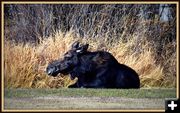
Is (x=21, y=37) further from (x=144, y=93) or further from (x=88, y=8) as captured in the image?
(x=144, y=93)

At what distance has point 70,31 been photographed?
9.30 metres

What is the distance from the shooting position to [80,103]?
29.2 feet

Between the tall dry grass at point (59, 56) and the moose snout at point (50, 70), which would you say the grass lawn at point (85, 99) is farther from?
the moose snout at point (50, 70)

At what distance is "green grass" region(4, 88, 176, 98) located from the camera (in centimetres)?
903

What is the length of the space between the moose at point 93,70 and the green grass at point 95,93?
16cm

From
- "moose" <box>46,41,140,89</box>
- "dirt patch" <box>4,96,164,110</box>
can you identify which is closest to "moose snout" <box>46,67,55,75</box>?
"moose" <box>46,41,140,89</box>

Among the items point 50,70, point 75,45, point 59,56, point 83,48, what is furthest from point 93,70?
point 50,70

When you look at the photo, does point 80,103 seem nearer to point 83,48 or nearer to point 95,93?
point 95,93

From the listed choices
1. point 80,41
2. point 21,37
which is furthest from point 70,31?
point 21,37

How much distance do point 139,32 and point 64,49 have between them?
134cm

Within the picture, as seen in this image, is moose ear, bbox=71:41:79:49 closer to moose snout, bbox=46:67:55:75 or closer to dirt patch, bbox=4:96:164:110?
moose snout, bbox=46:67:55:75

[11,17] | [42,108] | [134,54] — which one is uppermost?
[11,17]

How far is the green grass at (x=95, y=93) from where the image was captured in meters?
9.03

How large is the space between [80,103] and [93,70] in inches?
26.8
